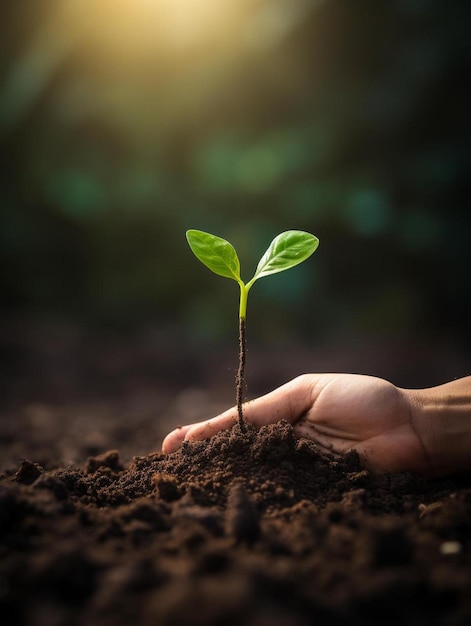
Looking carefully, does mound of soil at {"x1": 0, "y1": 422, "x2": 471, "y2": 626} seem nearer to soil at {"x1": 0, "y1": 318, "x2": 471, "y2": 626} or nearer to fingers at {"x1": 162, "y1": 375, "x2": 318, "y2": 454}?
soil at {"x1": 0, "y1": 318, "x2": 471, "y2": 626}

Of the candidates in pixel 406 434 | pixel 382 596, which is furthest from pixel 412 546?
pixel 406 434

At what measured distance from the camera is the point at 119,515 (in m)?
1.32

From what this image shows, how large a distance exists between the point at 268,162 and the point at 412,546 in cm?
547

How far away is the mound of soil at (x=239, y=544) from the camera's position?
2.97 ft

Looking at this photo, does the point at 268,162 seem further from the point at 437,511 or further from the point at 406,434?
the point at 437,511

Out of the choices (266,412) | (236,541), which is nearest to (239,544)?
(236,541)

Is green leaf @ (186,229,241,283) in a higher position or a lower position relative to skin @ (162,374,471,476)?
higher

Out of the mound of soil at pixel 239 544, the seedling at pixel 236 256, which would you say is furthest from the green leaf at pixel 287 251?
the mound of soil at pixel 239 544

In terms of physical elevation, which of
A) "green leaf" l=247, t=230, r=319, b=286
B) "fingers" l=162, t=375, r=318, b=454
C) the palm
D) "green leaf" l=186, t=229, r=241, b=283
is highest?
"green leaf" l=186, t=229, r=241, b=283

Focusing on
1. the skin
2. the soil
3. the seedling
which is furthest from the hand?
the seedling

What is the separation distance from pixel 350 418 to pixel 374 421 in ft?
0.26

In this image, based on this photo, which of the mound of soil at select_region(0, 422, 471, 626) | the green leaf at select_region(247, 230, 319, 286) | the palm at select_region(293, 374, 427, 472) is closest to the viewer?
the mound of soil at select_region(0, 422, 471, 626)

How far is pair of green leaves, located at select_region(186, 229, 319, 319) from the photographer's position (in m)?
1.64

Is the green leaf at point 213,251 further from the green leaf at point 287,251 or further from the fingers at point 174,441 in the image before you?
the fingers at point 174,441
